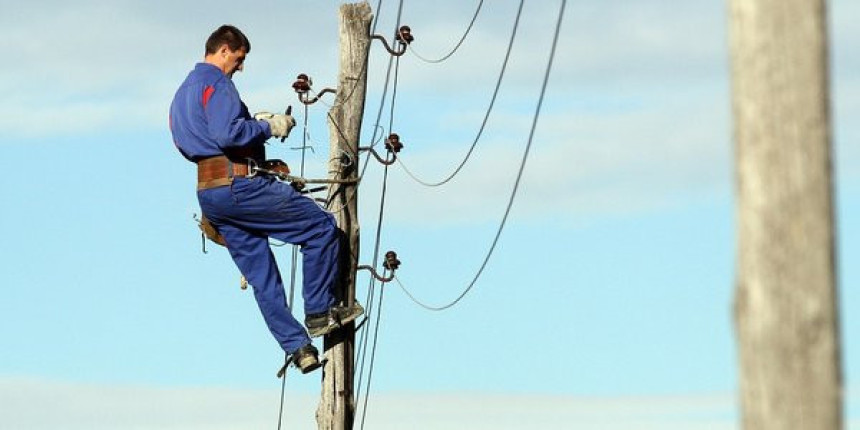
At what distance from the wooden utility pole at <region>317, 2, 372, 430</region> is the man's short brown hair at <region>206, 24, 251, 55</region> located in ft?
3.43

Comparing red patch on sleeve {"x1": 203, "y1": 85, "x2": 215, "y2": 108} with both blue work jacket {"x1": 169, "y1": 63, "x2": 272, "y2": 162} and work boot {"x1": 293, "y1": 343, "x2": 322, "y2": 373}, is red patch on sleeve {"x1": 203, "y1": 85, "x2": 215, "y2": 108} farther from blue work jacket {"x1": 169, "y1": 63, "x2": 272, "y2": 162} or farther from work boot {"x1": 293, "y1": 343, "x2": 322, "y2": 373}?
work boot {"x1": 293, "y1": 343, "x2": 322, "y2": 373}

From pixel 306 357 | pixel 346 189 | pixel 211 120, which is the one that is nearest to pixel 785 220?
pixel 211 120

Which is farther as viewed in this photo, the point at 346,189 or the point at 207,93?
the point at 346,189

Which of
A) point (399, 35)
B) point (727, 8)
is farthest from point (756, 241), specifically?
point (399, 35)

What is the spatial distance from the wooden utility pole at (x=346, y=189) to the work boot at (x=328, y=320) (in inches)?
9.4

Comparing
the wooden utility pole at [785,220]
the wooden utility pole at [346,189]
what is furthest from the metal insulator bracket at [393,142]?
the wooden utility pole at [785,220]

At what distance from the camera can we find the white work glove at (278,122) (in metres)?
11.6

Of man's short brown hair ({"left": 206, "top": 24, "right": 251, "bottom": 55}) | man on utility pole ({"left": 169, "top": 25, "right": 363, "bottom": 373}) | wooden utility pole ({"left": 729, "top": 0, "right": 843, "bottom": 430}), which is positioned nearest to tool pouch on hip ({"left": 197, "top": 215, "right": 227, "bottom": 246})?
man on utility pole ({"left": 169, "top": 25, "right": 363, "bottom": 373})

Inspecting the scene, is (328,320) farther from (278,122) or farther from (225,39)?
(225,39)

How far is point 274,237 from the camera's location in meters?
11.6

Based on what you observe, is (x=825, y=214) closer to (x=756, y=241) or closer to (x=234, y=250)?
(x=756, y=241)

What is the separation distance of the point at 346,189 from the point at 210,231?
1.01m

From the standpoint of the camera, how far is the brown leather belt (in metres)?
11.4

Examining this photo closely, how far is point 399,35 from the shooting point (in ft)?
41.8
